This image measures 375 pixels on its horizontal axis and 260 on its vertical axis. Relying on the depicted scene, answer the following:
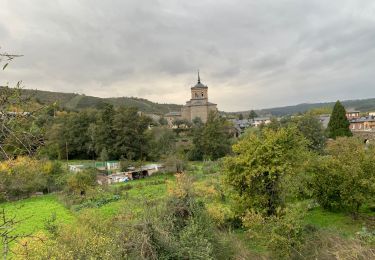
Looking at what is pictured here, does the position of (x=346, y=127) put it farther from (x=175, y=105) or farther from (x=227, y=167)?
(x=175, y=105)

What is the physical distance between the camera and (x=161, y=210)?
11.1m

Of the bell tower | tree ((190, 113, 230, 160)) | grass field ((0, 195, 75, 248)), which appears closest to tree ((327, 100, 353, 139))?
tree ((190, 113, 230, 160))

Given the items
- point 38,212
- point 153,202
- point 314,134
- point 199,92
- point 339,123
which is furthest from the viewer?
point 199,92

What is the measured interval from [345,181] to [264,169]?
5101 mm

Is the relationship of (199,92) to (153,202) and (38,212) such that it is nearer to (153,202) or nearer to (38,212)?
(38,212)

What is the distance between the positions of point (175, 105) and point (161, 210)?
6954 inches

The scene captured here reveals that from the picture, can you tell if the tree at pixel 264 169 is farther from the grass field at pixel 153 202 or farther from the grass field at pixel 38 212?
the grass field at pixel 38 212

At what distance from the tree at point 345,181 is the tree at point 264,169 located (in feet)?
8.41

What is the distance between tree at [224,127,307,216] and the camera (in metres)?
16.1

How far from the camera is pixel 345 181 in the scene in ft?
57.0

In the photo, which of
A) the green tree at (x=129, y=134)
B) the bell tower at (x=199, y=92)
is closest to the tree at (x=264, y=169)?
the green tree at (x=129, y=134)

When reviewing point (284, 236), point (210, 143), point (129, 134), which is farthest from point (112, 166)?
point (284, 236)

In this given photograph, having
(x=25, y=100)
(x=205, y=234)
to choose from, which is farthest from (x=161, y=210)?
(x=25, y=100)

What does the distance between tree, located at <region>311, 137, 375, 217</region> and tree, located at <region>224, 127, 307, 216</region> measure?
8.41 feet
